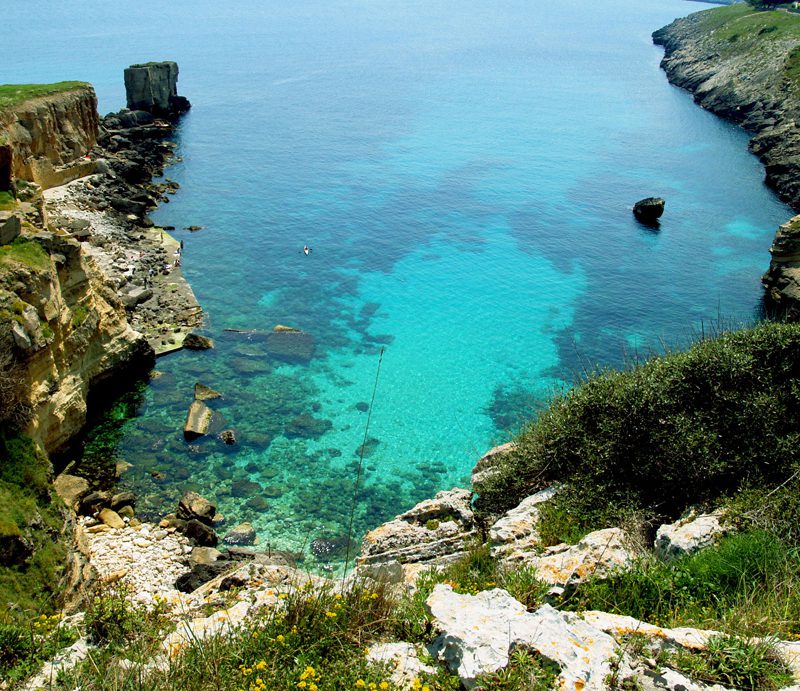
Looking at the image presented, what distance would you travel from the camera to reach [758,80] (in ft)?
311

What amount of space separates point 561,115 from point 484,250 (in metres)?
53.4

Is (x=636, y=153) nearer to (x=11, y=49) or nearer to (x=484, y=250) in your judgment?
(x=484, y=250)

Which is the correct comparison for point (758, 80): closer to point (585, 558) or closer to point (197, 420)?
point (197, 420)

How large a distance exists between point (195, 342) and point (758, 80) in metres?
94.1

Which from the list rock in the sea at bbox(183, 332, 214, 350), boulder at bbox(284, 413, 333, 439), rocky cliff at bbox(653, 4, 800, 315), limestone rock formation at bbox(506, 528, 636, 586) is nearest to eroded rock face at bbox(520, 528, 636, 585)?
limestone rock formation at bbox(506, 528, 636, 586)

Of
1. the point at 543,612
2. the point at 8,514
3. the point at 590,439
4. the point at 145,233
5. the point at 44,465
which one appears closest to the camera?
the point at 543,612

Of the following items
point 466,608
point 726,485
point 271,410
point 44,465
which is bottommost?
point 271,410

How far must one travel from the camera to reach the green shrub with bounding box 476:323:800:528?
650 inches

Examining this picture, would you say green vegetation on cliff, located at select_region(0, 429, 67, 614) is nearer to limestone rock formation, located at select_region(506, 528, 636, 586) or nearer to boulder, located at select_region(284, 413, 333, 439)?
boulder, located at select_region(284, 413, 333, 439)

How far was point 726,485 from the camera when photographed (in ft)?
54.1

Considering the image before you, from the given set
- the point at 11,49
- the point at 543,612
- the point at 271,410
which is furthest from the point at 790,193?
the point at 11,49

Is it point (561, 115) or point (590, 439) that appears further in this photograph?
Result: point (561, 115)

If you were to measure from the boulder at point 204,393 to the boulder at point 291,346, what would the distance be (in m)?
5.52

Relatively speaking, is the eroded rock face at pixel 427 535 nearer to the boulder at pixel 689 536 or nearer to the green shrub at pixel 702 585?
the boulder at pixel 689 536
